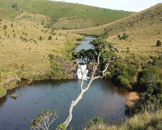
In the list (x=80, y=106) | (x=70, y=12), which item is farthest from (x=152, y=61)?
(x=70, y=12)

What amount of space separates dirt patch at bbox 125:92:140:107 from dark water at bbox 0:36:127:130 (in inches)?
37.9

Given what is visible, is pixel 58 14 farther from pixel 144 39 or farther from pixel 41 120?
pixel 41 120

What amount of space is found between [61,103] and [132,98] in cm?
1559

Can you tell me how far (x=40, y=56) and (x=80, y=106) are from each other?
30200mm

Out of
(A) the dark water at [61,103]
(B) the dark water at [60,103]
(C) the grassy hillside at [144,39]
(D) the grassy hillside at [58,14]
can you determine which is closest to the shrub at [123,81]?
(A) the dark water at [61,103]

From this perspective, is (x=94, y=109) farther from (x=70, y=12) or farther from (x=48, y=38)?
(x=70, y=12)

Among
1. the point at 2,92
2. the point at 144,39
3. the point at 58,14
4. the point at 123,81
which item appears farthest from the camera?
the point at 58,14

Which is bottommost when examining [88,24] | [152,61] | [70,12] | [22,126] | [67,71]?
[22,126]

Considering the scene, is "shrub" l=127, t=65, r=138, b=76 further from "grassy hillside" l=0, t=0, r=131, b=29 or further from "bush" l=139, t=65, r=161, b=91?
"grassy hillside" l=0, t=0, r=131, b=29

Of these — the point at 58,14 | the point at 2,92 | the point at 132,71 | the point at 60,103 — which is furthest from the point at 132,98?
the point at 58,14

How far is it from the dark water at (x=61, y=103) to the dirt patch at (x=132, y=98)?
0.96 metres

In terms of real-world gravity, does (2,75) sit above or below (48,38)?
below

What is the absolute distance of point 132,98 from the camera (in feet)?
121

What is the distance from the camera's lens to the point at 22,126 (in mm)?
26109
